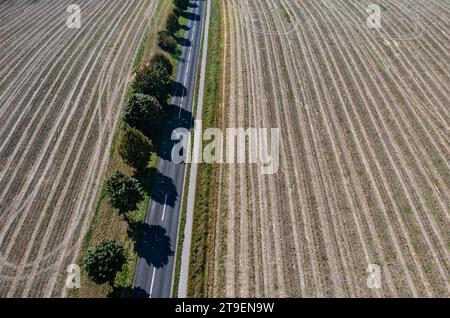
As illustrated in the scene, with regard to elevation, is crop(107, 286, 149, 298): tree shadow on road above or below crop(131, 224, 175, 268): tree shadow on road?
below

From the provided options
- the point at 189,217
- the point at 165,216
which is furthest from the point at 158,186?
the point at 189,217

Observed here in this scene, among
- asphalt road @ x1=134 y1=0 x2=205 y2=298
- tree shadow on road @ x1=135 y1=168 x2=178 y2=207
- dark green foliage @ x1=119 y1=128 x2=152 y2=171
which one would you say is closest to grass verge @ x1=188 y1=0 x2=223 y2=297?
asphalt road @ x1=134 y1=0 x2=205 y2=298

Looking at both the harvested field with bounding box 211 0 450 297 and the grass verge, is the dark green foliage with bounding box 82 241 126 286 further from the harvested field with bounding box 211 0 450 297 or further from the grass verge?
the harvested field with bounding box 211 0 450 297

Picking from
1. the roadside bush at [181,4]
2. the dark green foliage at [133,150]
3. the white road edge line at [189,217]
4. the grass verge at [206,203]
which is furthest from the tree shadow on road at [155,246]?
the roadside bush at [181,4]

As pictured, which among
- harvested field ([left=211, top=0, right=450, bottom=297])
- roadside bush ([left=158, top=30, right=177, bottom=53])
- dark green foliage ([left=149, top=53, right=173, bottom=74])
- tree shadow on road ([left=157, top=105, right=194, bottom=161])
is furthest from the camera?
roadside bush ([left=158, top=30, right=177, bottom=53])

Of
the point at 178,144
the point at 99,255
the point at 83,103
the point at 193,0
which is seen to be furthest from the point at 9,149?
the point at 193,0

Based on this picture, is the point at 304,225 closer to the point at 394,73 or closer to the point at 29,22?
the point at 394,73

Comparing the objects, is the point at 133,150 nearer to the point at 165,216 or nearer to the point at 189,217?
the point at 165,216
